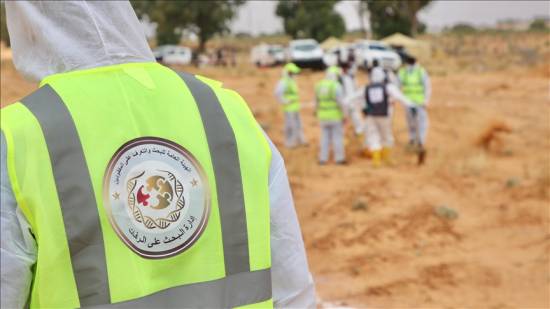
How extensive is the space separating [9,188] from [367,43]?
33.6 metres

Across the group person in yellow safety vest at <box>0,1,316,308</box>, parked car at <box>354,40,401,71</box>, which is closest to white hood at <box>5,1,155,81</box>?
person in yellow safety vest at <box>0,1,316,308</box>

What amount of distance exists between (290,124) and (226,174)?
1259cm

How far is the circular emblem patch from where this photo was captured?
167 centimetres

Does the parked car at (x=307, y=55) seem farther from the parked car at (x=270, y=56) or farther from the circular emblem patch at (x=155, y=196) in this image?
the circular emblem patch at (x=155, y=196)

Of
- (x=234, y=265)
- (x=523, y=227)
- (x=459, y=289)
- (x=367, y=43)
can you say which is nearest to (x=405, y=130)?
(x=523, y=227)

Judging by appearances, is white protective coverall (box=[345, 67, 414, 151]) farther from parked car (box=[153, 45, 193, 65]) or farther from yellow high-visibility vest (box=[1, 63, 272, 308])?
parked car (box=[153, 45, 193, 65])

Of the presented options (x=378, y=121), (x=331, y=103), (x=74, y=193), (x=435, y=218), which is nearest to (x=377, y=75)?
(x=378, y=121)

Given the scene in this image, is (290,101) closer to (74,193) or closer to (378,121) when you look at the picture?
(378,121)

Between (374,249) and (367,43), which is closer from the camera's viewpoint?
(374,249)

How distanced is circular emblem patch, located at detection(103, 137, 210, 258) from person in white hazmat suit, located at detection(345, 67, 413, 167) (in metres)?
10.0

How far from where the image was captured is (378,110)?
1192cm

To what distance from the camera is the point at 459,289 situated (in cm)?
662

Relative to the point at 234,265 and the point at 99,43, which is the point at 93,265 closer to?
the point at 234,265

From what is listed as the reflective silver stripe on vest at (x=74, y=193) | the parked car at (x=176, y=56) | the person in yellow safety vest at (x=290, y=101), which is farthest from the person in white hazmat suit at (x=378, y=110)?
the parked car at (x=176, y=56)
